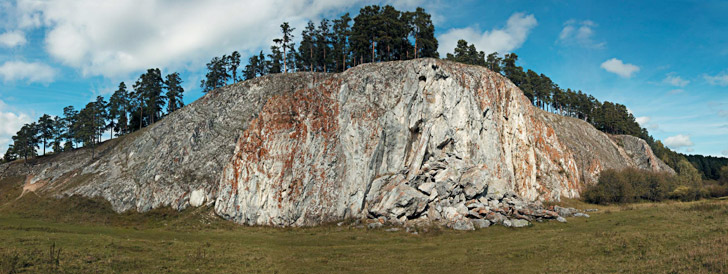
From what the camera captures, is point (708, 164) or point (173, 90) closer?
point (173, 90)

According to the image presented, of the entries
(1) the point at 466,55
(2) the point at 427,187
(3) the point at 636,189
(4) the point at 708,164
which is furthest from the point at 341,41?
(4) the point at 708,164

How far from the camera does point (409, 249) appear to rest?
91.7 feet

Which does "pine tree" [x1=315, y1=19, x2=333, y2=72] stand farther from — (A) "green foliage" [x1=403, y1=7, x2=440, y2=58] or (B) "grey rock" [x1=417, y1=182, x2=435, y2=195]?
(B) "grey rock" [x1=417, y1=182, x2=435, y2=195]

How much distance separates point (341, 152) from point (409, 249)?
20606mm

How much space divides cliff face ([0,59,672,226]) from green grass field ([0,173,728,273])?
659 cm

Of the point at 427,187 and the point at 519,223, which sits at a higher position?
the point at 427,187

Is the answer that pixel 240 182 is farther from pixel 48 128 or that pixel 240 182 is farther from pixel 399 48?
pixel 48 128

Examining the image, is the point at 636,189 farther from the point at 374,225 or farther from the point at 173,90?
the point at 173,90

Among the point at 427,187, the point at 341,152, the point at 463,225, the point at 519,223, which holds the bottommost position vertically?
the point at 519,223

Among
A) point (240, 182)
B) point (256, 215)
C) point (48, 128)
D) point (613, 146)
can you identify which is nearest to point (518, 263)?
point (256, 215)

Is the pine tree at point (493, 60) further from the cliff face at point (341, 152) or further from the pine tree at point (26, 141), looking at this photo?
the pine tree at point (26, 141)

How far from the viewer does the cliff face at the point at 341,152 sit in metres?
43.6

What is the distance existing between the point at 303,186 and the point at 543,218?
31.0 meters

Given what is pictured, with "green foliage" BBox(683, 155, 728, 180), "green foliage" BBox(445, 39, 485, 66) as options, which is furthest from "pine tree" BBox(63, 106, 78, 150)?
"green foliage" BBox(683, 155, 728, 180)
